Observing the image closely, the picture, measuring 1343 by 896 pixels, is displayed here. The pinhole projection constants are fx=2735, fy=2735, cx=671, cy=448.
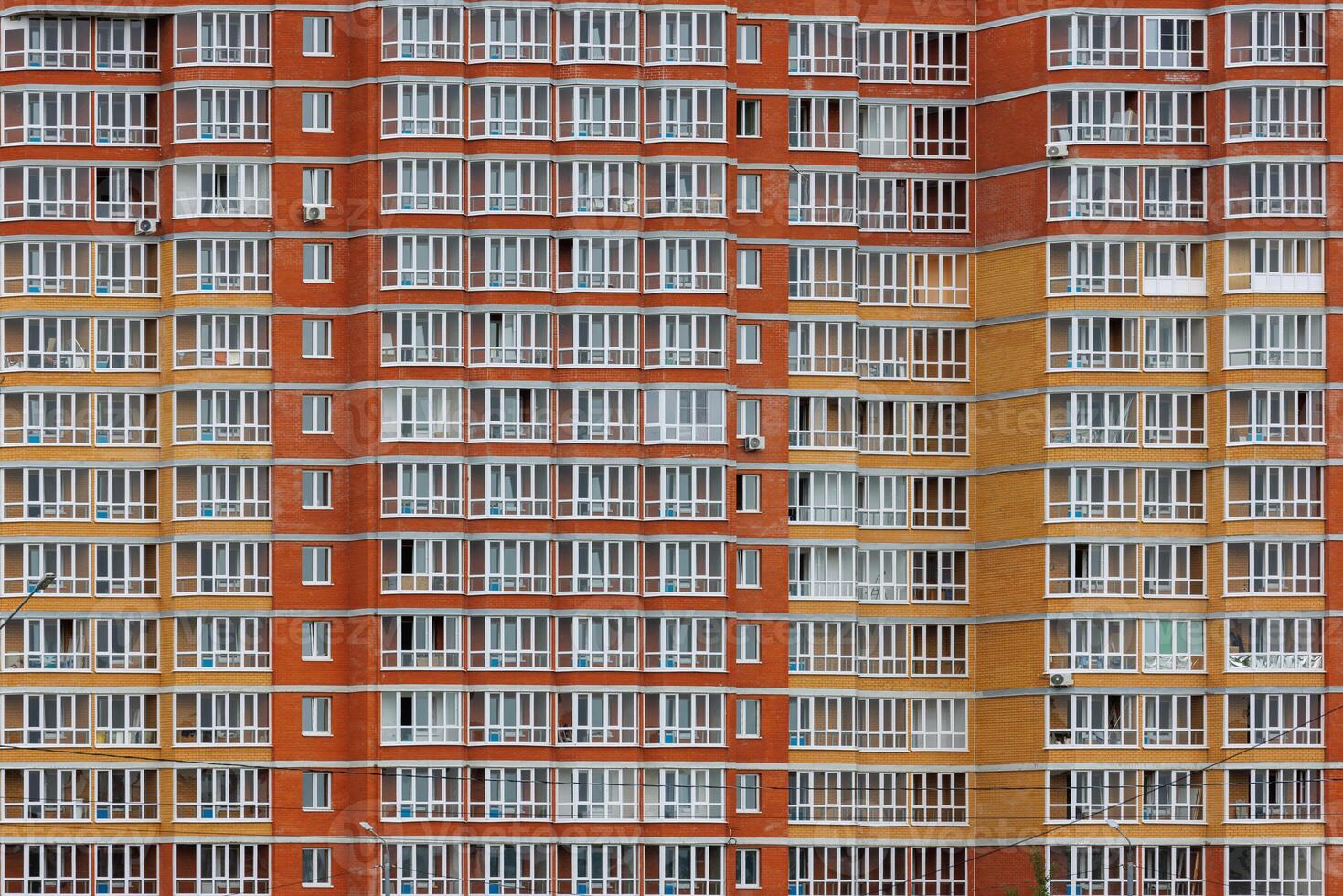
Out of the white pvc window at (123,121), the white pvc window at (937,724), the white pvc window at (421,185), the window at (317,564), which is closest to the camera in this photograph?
the window at (317,564)

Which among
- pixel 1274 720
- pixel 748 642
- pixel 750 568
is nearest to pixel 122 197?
pixel 750 568

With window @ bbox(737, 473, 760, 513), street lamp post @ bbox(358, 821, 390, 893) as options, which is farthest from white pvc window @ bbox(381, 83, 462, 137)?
street lamp post @ bbox(358, 821, 390, 893)

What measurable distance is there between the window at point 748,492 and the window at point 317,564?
556 inches

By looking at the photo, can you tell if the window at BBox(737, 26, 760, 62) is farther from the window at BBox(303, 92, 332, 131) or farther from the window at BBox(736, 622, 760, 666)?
the window at BBox(736, 622, 760, 666)

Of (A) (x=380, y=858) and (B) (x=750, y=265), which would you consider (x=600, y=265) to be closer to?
(B) (x=750, y=265)

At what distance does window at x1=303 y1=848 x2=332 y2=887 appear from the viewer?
91.3 meters

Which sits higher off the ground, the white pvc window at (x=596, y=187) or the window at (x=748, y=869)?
the white pvc window at (x=596, y=187)

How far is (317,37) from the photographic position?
308ft

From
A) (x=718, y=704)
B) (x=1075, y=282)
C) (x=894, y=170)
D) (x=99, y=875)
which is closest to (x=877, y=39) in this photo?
(x=894, y=170)

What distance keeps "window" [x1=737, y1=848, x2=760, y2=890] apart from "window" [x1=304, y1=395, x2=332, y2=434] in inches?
793

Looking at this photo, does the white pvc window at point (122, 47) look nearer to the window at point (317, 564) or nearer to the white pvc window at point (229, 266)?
the white pvc window at point (229, 266)

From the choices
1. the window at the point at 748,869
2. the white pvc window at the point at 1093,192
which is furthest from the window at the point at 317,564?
the white pvc window at the point at 1093,192

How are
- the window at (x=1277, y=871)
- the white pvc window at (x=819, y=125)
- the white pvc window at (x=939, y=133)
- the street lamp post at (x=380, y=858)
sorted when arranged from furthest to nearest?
the white pvc window at (x=939, y=133)
the white pvc window at (x=819, y=125)
the window at (x=1277, y=871)
the street lamp post at (x=380, y=858)

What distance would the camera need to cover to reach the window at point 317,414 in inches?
3664
